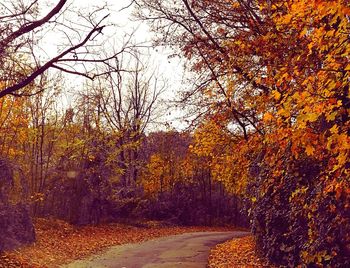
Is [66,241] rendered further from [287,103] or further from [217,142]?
[287,103]

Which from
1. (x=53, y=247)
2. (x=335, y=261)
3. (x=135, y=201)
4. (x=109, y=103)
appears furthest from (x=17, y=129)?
(x=335, y=261)

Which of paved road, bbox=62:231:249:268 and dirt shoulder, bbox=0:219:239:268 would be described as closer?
paved road, bbox=62:231:249:268

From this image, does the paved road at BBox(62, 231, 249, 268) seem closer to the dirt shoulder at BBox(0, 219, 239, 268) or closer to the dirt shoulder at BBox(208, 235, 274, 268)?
the dirt shoulder at BBox(208, 235, 274, 268)

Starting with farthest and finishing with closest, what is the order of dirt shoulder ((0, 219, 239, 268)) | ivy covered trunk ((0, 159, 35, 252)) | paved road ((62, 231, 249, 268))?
ivy covered trunk ((0, 159, 35, 252)) < dirt shoulder ((0, 219, 239, 268)) < paved road ((62, 231, 249, 268))

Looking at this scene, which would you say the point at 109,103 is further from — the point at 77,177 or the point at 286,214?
the point at 286,214

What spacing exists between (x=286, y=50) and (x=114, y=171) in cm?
2010

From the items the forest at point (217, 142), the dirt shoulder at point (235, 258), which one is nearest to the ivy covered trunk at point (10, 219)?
the forest at point (217, 142)

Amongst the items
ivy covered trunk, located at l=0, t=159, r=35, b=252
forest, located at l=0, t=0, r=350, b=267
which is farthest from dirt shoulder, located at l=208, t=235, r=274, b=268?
ivy covered trunk, located at l=0, t=159, r=35, b=252

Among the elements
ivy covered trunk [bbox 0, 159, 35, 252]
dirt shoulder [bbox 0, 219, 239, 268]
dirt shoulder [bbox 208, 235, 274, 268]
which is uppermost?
ivy covered trunk [bbox 0, 159, 35, 252]

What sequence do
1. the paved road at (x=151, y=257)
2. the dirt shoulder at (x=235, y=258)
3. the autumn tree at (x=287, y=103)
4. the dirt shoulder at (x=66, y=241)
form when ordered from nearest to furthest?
the autumn tree at (x=287, y=103) < the dirt shoulder at (x=235, y=258) < the paved road at (x=151, y=257) < the dirt shoulder at (x=66, y=241)

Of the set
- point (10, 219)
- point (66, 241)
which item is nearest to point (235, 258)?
point (66, 241)

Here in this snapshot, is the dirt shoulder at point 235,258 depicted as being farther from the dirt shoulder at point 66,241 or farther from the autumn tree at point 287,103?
the dirt shoulder at point 66,241

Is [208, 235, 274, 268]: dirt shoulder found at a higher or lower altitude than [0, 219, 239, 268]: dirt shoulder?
lower

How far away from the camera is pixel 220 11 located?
14047 millimetres
